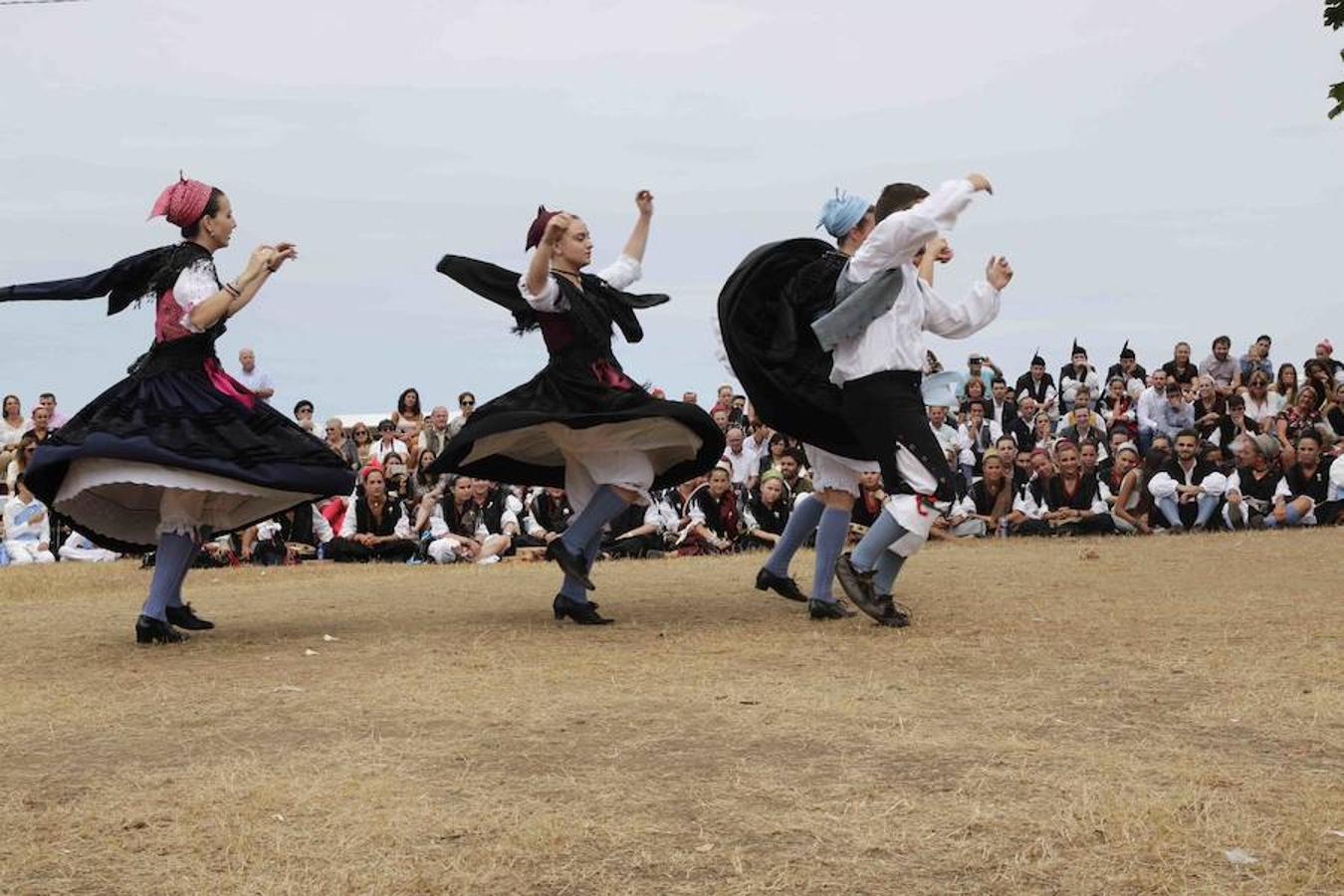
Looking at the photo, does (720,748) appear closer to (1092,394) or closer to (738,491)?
(738,491)

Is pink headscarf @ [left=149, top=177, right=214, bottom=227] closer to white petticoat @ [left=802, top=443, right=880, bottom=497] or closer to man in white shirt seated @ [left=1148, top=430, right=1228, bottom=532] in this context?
white petticoat @ [left=802, top=443, right=880, bottom=497]

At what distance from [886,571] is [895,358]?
993 millimetres

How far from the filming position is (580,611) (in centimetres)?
772

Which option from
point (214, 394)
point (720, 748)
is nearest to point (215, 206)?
point (214, 394)

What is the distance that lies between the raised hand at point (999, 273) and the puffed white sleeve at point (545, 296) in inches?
78.6

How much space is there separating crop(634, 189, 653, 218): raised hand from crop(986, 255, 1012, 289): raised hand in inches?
69.2

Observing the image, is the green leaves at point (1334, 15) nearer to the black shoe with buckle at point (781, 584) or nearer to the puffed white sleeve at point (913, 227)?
the puffed white sleeve at point (913, 227)

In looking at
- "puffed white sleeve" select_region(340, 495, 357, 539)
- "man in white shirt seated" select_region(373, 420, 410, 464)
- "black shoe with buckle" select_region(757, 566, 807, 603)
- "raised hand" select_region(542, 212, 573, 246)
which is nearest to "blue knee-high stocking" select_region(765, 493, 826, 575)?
"black shoe with buckle" select_region(757, 566, 807, 603)

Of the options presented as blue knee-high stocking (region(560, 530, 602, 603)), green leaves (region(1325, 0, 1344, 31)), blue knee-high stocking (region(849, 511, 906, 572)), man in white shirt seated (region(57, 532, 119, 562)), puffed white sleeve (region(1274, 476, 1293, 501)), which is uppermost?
green leaves (region(1325, 0, 1344, 31))

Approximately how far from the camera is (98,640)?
303 inches

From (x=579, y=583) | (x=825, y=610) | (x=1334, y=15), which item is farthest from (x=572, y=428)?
(x=1334, y=15)

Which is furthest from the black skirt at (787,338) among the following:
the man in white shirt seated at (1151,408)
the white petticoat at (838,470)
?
the man in white shirt seated at (1151,408)

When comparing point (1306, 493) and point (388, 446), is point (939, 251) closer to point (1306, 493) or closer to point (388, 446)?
point (1306, 493)

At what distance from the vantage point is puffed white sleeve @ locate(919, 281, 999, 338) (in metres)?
7.25
